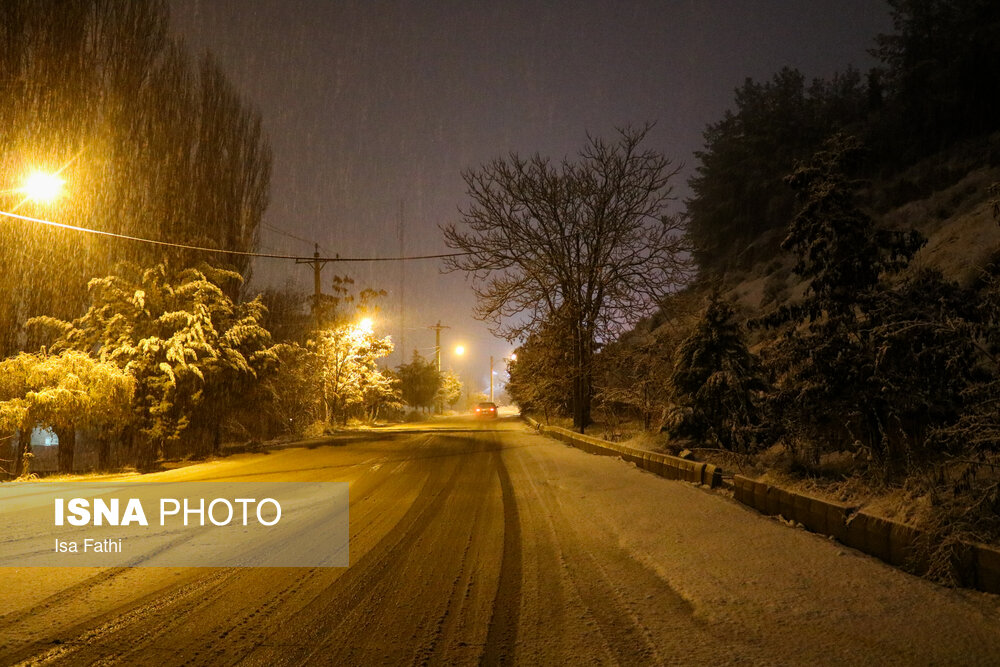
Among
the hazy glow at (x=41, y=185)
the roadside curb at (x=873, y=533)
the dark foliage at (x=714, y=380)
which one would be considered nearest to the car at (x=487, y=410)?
the dark foliage at (x=714, y=380)

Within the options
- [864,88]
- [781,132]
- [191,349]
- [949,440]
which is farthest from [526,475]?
[864,88]

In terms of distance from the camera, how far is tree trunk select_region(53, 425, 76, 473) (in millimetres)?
15555

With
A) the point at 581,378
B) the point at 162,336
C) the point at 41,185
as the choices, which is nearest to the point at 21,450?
the point at 162,336

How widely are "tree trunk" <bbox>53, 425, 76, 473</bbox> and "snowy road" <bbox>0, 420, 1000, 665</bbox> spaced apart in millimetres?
12364

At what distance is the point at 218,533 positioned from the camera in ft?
22.4

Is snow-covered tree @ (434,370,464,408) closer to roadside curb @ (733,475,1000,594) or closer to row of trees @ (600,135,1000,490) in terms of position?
row of trees @ (600,135,1000,490)

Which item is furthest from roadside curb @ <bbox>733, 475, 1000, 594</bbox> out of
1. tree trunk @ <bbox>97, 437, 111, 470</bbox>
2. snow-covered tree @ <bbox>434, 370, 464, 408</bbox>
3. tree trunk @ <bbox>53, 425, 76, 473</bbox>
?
snow-covered tree @ <bbox>434, 370, 464, 408</bbox>

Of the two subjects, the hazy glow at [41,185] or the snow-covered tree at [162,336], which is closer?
the hazy glow at [41,185]

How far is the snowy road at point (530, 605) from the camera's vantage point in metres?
3.56

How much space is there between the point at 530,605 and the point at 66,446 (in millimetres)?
17121

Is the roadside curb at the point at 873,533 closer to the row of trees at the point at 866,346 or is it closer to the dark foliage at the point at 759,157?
the row of trees at the point at 866,346

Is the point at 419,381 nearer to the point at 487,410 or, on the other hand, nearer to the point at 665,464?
the point at 487,410

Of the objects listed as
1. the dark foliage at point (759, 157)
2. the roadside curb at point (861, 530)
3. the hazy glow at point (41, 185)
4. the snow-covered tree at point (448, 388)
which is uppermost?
the dark foliage at point (759, 157)

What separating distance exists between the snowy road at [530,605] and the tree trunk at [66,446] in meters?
12.4
